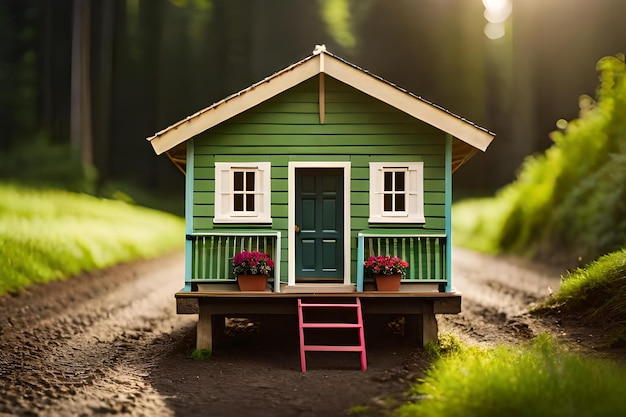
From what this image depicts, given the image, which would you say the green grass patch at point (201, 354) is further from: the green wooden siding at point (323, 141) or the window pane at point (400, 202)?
the window pane at point (400, 202)

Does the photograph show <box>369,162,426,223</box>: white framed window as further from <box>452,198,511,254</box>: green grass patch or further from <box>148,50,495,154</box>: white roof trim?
<box>452,198,511,254</box>: green grass patch

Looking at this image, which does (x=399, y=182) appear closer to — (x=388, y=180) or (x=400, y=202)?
(x=388, y=180)

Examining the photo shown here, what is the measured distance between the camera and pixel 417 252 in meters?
10.8

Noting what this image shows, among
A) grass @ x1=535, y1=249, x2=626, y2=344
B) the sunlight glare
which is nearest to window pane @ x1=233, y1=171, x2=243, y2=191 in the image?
grass @ x1=535, y1=249, x2=626, y2=344

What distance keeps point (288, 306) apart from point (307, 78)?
378 centimetres

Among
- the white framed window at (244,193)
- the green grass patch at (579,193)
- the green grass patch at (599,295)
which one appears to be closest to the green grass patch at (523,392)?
the green grass patch at (599,295)

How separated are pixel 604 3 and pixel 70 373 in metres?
27.2

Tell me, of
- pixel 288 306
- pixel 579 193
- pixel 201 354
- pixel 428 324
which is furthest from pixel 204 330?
pixel 579 193

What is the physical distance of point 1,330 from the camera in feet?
38.3

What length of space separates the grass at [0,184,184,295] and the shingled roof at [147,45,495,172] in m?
6.10

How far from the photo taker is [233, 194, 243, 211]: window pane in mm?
10961

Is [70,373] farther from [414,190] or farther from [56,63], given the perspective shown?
[56,63]

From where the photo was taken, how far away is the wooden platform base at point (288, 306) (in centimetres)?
1029

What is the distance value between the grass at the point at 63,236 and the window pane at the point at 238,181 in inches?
242
